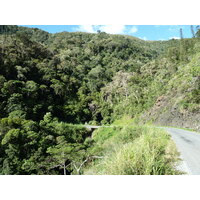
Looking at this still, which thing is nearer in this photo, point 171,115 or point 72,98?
point 171,115

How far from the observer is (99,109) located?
118 ft

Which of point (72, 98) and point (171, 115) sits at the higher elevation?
point (72, 98)

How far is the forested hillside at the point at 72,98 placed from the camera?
1653cm

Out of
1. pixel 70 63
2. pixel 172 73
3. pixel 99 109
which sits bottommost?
pixel 99 109

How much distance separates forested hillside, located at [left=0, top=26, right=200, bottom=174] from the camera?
54.2 ft

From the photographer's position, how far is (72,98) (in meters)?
37.5

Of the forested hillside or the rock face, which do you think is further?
the forested hillside

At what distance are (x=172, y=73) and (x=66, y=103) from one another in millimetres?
20928

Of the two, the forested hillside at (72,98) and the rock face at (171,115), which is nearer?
the rock face at (171,115)
